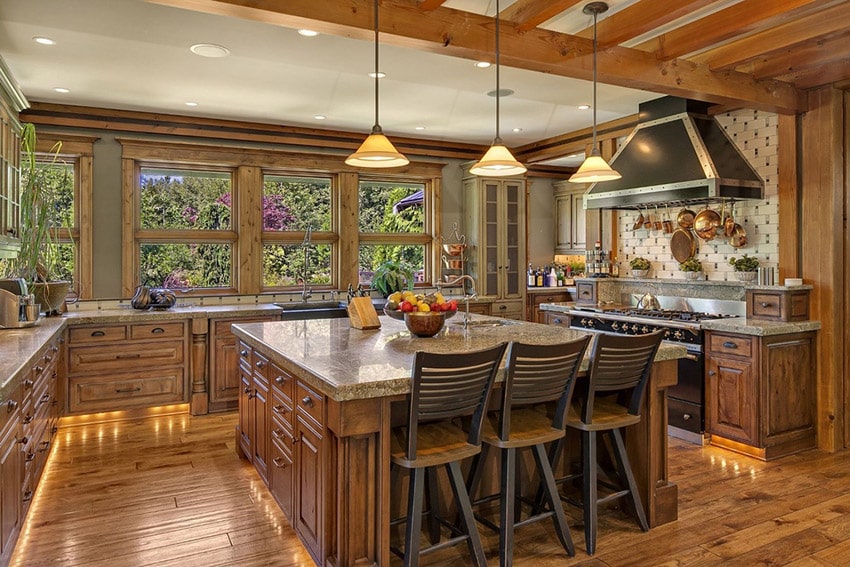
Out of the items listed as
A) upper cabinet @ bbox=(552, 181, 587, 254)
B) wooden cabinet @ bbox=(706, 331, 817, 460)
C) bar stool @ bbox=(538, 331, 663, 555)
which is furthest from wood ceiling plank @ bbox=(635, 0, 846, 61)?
upper cabinet @ bbox=(552, 181, 587, 254)

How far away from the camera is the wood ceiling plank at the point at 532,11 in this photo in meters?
2.84

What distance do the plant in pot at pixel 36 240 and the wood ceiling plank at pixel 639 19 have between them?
3794mm

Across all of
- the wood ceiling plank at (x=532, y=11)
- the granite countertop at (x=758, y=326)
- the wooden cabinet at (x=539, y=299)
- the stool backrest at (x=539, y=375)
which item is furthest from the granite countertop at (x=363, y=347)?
the wooden cabinet at (x=539, y=299)

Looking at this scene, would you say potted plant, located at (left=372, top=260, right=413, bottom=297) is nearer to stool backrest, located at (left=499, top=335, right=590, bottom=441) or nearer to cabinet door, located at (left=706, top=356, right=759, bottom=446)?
cabinet door, located at (left=706, top=356, right=759, bottom=446)

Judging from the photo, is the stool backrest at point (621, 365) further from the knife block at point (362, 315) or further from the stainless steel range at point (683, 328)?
the knife block at point (362, 315)

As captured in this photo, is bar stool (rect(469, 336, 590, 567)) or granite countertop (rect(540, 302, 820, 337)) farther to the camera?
granite countertop (rect(540, 302, 820, 337))

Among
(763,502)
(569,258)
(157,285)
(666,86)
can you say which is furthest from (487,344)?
(569,258)

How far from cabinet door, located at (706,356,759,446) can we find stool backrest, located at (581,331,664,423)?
1578mm

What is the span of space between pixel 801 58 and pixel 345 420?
142 inches

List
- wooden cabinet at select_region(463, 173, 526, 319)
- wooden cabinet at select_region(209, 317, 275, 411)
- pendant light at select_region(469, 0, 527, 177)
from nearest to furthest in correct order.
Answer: pendant light at select_region(469, 0, 527, 177)
wooden cabinet at select_region(209, 317, 275, 411)
wooden cabinet at select_region(463, 173, 526, 319)

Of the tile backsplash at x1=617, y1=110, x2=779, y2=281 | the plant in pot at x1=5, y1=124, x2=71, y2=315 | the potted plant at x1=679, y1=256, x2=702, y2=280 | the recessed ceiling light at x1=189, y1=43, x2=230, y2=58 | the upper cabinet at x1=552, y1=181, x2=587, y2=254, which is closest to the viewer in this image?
the recessed ceiling light at x1=189, y1=43, x2=230, y2=58

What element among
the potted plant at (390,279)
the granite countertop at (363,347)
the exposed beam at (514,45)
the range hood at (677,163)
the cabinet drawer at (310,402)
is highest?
the exposed beam at (514,45)

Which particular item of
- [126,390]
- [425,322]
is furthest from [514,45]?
[126,390]

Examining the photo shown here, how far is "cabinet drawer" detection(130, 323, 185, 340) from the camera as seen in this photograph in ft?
16.2
